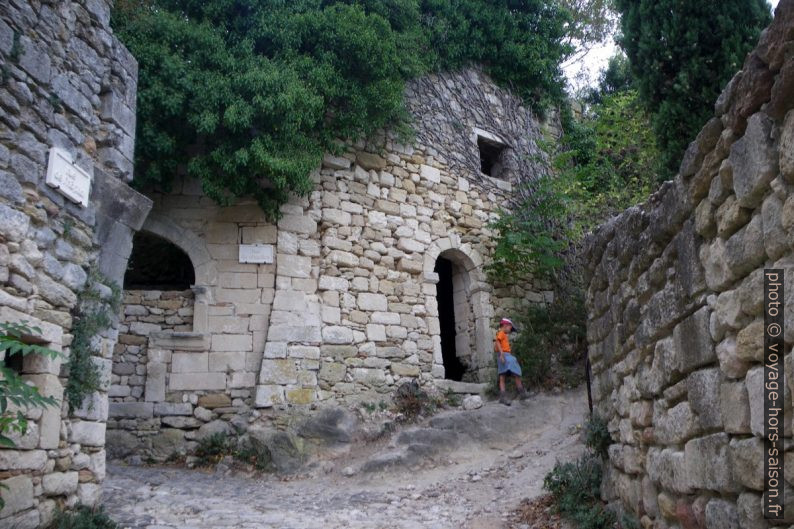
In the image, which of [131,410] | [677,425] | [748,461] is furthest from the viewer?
[131,410]

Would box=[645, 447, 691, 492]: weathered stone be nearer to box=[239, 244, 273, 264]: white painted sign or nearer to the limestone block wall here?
box=[239, 244, 273, 264]: white painted sign

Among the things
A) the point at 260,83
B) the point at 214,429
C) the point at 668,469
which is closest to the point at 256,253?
the point at 260,83

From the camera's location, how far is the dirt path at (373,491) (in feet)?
17.9

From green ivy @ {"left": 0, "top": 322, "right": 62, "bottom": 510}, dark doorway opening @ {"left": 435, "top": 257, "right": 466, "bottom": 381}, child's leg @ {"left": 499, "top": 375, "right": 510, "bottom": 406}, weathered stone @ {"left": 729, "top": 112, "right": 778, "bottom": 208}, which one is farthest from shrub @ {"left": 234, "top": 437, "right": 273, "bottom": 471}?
weathered stone @ {"left": 729, "top": 112, "right": 778, "bottom": 208}

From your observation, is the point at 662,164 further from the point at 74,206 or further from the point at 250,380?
the point at 74,206

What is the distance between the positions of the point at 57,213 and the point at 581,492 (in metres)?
4.25

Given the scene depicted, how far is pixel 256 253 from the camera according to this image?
28.4 ft

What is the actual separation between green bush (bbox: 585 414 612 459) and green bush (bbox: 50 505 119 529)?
Result: 133 inches

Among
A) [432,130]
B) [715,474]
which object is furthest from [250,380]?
[715,474]

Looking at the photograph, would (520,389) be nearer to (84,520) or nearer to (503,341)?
(503,341)

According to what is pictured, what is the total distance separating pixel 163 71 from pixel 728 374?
286 inches

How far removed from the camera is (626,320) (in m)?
4.19

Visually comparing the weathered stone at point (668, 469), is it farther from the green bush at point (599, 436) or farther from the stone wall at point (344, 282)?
the stone wall at point (344, 282)

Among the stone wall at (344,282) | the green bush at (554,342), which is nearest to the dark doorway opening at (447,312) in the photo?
the stone wall at (344,282)
